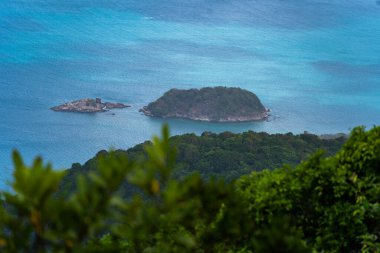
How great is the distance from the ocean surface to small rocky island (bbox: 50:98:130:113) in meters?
0.62

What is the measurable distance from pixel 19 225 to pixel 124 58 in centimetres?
5125

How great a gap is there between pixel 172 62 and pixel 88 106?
8.99 m

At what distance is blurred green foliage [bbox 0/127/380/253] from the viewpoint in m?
2.17

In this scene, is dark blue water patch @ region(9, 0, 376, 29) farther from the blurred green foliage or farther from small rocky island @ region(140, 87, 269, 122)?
the blurred green foliage

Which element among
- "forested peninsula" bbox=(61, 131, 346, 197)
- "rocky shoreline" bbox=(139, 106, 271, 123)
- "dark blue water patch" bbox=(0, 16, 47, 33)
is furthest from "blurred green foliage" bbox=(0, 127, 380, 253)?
"dark blue water patch" bbox=(0, 16, 47, 33)

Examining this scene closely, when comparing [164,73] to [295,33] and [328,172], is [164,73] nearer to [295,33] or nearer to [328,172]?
[295,33]

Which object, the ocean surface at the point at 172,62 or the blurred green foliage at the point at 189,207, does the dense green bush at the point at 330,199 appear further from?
the ocean surface at the point at 172,62

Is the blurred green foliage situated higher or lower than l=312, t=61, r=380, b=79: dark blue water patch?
lower

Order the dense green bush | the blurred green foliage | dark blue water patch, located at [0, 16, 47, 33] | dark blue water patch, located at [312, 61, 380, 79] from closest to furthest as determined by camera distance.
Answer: the blurred green foliage → the dense green bush → dark blue water patch, located at [312, 61, 380, 79] → dark blue water patch, located at [0, 16, 47, 33]

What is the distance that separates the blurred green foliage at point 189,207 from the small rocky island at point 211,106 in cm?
3828

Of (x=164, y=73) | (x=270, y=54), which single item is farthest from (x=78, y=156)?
(x=270, y=54)

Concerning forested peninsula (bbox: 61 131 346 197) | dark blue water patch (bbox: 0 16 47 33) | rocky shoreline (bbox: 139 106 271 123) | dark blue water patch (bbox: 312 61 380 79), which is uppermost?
dark blue water patch (bbox: 0 16 47 33)

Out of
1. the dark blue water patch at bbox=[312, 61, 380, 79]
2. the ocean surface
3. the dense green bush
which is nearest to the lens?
the dense green bush

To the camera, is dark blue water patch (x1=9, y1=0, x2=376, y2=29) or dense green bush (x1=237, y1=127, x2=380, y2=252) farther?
dark blue water patch (x1=9, y1=0, x2=376, y2=29)
